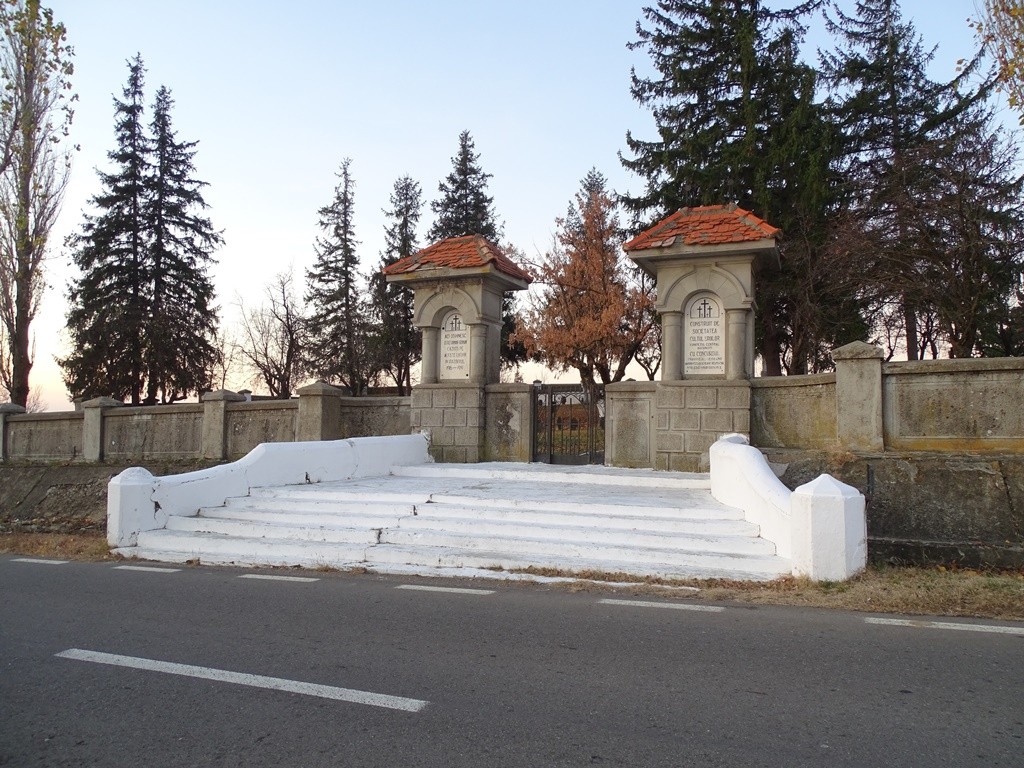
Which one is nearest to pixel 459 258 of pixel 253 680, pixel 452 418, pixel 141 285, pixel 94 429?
pixel 452 418

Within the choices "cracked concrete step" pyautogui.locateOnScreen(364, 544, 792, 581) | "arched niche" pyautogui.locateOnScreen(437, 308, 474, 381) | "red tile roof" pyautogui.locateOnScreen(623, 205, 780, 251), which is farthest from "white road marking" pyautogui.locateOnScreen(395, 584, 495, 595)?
"red tile roof" pyautogui.locateOnScreen(623, 205, 780, 251)

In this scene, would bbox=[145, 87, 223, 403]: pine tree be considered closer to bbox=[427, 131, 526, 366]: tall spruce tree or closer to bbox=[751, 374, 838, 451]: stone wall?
bbox=[427, 131, 526, 366]: tall spruce tree

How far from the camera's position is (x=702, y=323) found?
1279 centimetres

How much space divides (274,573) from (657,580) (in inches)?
155

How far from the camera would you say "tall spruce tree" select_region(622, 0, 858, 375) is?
2434 cm

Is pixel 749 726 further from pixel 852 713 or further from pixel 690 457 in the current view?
pixel 690 457

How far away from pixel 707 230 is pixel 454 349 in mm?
5027

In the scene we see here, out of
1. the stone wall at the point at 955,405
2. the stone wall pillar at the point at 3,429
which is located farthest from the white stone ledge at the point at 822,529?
the stone wall pillar at the point at 3,429

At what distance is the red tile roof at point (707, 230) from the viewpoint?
40.0 feet

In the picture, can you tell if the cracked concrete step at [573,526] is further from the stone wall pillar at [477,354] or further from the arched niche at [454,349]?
the arched niche at [454,349]

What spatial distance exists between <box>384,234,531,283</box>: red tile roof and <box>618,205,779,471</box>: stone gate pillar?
259 cm

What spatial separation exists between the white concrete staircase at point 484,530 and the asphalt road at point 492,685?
1249 millimetres

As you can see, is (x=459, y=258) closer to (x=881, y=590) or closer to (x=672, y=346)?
(x=672, y=346)

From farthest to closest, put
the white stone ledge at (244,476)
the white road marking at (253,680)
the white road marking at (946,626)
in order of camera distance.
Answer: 1. the white stone ledge at (244,476)
2. the white road marking at (946,626)
3. the white road marking at (253,680)
